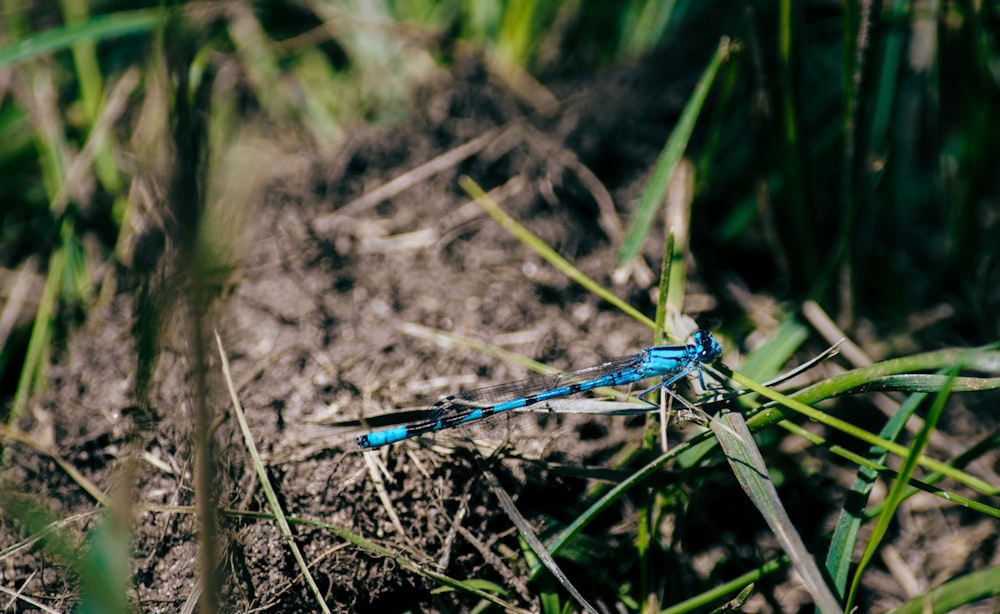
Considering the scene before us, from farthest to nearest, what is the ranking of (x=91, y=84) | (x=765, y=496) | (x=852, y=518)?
(x=91, y=84), (x=852, y=518), (x=765, y=496)

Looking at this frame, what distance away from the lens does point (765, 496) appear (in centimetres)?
181

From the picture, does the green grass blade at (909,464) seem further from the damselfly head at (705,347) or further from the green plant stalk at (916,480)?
the damselfly head at (705,347)

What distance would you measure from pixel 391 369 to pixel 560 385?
649 millimetres

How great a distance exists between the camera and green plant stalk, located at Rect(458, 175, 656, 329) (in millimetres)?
2520

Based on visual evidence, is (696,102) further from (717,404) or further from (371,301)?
(371,301)

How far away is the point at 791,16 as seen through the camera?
238 cm

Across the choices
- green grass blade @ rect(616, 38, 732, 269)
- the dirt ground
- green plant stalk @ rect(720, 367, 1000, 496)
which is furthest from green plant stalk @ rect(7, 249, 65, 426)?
green plant stalk @ rect(720, 367, 1000, 496)

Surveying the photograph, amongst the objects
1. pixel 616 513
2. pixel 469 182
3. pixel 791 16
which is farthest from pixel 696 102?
pixel 616 513

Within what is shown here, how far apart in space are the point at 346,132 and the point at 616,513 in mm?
2266

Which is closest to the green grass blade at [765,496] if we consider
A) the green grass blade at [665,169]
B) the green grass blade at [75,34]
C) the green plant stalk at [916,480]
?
the green plant stalk at [916,480]

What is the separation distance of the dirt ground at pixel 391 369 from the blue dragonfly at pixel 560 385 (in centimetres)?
11

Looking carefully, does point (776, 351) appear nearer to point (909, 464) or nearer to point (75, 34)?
point (909, 464)

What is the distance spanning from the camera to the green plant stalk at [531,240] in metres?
2.52

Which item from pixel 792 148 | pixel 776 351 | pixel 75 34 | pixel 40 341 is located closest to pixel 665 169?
pixel 792 148
